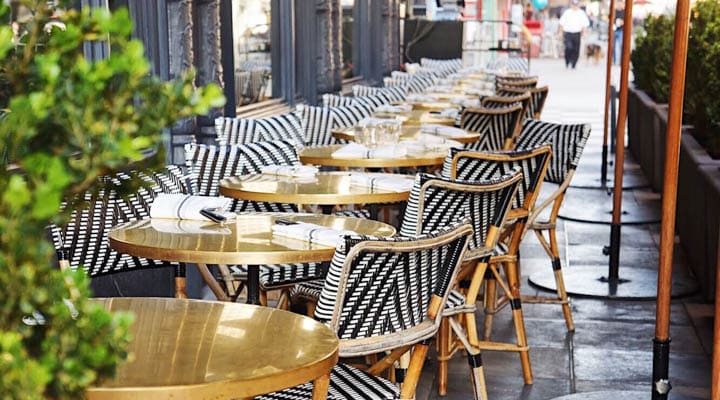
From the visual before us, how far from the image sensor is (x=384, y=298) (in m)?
2.68

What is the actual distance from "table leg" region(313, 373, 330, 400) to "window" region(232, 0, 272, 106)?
5.30m

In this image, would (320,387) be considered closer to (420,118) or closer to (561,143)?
(561,143)

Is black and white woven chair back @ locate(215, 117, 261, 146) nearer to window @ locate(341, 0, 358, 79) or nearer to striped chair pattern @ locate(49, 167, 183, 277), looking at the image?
striped chair pattern @ locate(49, 167, 183, 277)

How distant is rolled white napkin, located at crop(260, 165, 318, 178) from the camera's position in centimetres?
451

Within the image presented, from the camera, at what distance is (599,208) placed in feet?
28.8

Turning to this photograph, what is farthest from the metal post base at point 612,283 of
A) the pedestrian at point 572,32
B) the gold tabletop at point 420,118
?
the pedestrian at point 572,32

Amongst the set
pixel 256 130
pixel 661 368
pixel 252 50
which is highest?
pixel 252 50

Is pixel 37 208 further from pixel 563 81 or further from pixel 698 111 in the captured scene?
pixel 563 81

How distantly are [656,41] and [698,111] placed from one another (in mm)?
3713

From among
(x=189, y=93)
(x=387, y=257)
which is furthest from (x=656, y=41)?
(x=189, y=93)

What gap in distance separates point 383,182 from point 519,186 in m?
0.52

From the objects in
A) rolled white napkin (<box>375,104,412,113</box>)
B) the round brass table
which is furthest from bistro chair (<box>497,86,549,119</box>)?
the round brass table

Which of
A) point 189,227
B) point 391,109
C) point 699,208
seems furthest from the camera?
point 391,109

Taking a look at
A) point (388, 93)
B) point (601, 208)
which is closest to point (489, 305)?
point (601, 208)
